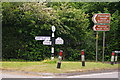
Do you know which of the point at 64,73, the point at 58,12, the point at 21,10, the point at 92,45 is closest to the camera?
the point at 64,73

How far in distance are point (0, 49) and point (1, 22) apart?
2133 millimetres

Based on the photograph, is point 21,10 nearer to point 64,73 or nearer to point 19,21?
point 19,21

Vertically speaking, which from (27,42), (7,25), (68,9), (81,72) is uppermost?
(68,9)

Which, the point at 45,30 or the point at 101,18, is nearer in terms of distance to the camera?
the point at 101,18

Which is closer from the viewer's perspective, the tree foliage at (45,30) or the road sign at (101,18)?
the road sign at (101,18)

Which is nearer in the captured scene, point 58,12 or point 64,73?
point 64,73

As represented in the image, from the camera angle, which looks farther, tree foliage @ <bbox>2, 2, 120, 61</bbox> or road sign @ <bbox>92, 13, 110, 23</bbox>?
tree foliage @ <bbox>2, 2, 120, 61</bbox>

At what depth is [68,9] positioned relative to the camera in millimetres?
19844

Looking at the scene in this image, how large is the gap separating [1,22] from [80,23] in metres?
6.49

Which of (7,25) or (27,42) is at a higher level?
(7,25)

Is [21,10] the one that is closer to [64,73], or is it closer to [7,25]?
[7,25]

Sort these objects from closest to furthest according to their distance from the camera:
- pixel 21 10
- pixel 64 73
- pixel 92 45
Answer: pixel 64 73 → pixel 21 10 → pixel 92 45

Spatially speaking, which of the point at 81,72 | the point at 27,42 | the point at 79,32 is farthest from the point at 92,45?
the point at 81,72

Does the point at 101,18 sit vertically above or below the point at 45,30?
above
